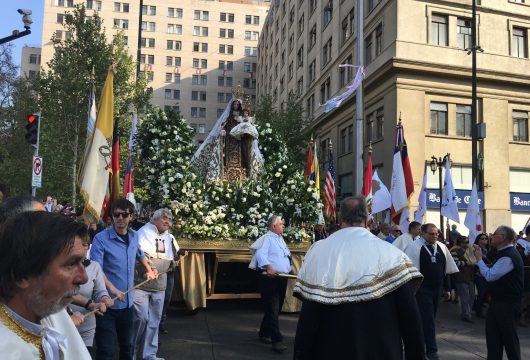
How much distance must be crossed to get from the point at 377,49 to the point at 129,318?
25479mm

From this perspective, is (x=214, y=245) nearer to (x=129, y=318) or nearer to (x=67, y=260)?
(x=129, y=318)

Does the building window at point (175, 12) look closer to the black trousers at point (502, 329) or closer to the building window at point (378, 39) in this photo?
→ the building window at point (378, 39)

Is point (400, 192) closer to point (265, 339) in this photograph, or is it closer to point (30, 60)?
point (265, 339)

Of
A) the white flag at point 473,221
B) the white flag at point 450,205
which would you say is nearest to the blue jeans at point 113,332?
the white flag at point 473,221

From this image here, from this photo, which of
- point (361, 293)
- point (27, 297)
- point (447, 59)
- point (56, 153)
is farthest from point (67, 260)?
point (447, 59)

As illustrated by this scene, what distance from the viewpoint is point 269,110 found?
35.3m

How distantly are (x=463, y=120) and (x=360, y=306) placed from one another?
2511cm

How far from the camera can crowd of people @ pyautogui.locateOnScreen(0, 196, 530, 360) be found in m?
1.67

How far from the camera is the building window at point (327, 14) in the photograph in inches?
1431

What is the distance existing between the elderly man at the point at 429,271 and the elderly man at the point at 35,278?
5.96 meters

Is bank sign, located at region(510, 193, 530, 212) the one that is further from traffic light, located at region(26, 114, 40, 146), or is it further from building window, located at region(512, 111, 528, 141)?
traffic light, located at region(26, 114, 40, 146)

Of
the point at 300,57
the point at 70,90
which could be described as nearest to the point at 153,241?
the point at 70,90

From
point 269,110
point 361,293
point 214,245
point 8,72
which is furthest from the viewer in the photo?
point 269,110

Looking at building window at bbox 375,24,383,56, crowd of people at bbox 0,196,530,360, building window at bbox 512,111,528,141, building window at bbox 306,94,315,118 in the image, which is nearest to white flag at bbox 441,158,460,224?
crowd of people at bbox 0,196,530,360
